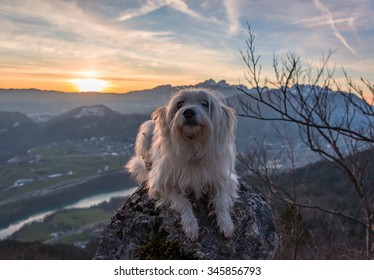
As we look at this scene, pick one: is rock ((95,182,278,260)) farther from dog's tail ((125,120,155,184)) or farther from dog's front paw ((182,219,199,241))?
dog's tail ((125,120,155,184))

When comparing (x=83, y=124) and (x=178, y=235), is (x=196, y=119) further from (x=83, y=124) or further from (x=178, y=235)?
(x=83, y=124)

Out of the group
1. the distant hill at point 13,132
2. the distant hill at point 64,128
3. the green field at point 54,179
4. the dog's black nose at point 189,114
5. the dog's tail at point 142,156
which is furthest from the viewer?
the distant hill at point 64,128

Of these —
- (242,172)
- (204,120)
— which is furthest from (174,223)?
(242,172)

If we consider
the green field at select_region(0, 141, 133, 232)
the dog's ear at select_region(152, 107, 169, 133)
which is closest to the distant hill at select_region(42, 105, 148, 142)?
the green field at select_region(0, 141, 133, 232)

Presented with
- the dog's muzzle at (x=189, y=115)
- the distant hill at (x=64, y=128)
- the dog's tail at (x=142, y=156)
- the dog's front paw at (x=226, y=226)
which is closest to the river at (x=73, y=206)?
the distant hill at (x=64, y=128)

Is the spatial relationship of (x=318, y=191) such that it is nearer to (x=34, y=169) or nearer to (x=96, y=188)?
(x=96, y=188)

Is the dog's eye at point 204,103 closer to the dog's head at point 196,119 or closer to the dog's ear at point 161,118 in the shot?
the dog's head at point 196,119

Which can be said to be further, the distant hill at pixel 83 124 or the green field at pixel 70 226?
the distant hill at pixel 83 124

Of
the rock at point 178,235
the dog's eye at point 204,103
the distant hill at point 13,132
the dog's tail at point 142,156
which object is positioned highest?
the dog's eye at point 204,103
